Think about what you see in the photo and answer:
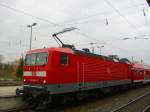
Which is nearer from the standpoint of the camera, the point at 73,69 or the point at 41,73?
the point at 41,73

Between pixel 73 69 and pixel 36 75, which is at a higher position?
pixel 73 69

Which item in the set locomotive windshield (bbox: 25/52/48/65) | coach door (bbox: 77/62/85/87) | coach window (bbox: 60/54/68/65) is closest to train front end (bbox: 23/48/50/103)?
locomotive windshield (bbox: 25/52/48/65)

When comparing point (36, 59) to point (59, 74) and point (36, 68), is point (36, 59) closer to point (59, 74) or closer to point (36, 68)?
point (36, 68)

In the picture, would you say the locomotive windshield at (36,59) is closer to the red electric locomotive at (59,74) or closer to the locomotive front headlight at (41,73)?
the red electric locomotive at (59,74)

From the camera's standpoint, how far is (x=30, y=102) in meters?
12.6

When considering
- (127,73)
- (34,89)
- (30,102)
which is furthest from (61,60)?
(127,73)

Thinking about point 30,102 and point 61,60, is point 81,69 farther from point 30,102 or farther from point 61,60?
point 30,102

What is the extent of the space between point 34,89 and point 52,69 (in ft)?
4.78

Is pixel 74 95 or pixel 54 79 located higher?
pixel 54 79

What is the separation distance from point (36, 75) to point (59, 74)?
1.23 metres

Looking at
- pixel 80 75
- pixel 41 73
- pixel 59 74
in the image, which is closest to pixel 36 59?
pixel 41 73

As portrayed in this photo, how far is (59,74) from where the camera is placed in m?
12.1

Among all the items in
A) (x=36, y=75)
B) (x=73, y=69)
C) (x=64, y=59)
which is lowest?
(x=36, y=75)

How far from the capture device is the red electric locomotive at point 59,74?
11.7 m
